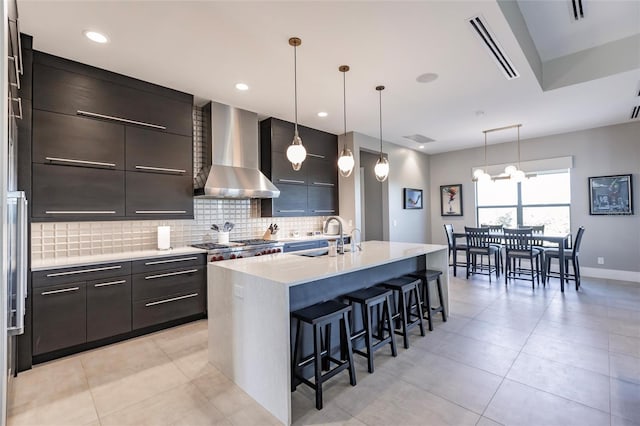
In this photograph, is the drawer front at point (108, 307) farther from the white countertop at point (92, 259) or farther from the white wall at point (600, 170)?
the white wall at point (600, 170)

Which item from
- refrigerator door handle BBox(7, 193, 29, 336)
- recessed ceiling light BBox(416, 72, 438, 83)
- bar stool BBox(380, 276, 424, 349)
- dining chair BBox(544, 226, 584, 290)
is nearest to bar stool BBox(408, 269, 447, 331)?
bar stool BBox(380, 276, 424, 349)

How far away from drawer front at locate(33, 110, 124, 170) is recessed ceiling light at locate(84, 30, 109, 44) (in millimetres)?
791

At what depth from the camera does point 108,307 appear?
2.84 m

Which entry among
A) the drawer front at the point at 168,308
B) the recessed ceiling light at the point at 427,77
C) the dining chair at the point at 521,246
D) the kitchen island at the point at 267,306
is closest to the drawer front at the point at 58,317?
the drawer front at the point at 168,308

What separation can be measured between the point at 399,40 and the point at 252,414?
3.09m

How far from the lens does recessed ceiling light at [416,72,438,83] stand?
325 cm

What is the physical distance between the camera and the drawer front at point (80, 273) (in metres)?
2.51

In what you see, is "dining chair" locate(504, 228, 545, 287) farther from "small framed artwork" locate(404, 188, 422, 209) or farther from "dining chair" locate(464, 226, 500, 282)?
"small framed artwork" locate(404, 188, 422, 209)

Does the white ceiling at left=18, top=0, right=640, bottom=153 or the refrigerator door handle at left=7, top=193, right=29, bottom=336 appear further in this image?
the white ceiling at left=18, top=0, right=640, bottom=153

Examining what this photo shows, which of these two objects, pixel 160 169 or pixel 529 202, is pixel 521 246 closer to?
pixel 529 202

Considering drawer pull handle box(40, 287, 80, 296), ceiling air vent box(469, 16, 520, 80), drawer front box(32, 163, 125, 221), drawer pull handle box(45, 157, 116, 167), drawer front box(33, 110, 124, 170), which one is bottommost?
drawer pull handle box(40, 287, 80, 296)

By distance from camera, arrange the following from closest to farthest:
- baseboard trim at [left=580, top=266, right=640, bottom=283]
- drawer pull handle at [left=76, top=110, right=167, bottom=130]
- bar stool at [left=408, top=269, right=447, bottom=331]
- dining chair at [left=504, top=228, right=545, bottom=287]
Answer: drawer pull handle at [left=76, top=110, right=167, bottom=130]
bar stool at [left=408, top=269, right=447, bottom=331]
dining chair at [left=504, top=228, right=545, bottom=287]
baseboard trim at [left=580, top=266, right=640, bottom=283]

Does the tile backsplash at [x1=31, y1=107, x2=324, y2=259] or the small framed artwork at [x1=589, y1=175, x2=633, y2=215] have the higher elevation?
the small framed artwork at [x1=589, y1=175, x2=633, y2=215]

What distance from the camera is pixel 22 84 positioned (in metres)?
2.40
